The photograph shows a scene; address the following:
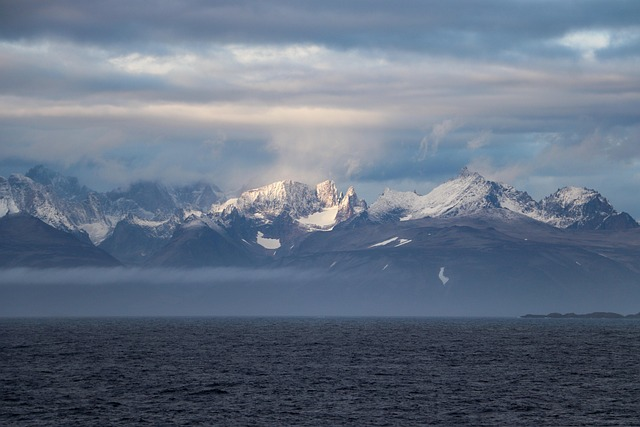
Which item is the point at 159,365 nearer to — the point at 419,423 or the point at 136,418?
the point at 136,418

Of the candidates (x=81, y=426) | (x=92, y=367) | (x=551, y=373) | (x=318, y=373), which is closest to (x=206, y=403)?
(x=81, y=426)

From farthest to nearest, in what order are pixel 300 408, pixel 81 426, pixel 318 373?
pixel 318 373 < pixel 300 408 < pixel 81 426

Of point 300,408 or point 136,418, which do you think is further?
point 300,408

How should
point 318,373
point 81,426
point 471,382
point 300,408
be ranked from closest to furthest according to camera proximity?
1. point 81,426
2. point 300,408
3. point 471,382
4. point 318,373

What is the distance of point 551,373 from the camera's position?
183250 millimetres

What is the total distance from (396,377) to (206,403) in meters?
44.2

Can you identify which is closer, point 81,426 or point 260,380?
point 81,426

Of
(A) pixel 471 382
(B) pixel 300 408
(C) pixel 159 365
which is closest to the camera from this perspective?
(B) pixel 300 408

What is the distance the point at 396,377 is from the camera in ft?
571

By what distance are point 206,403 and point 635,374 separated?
263ft

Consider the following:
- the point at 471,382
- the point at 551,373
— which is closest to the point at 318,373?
the point at 471,382

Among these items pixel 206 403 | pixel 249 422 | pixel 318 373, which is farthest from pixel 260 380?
pixel 249 422

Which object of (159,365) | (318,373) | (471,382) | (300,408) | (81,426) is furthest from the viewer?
(159,365)

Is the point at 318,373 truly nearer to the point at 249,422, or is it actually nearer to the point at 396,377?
the point at 396,377
